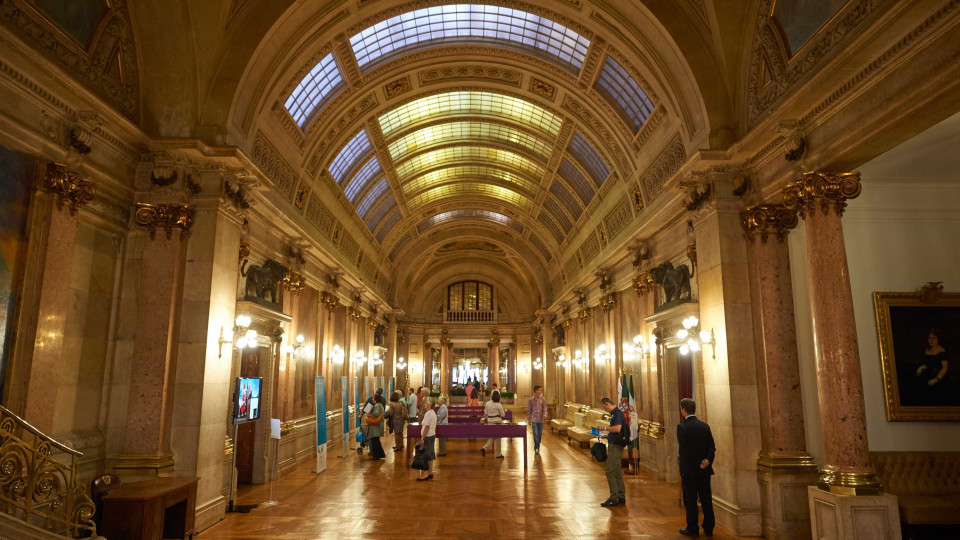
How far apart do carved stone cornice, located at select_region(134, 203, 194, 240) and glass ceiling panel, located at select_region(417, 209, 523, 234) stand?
19.4 metres

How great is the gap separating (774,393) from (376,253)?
18.6 m

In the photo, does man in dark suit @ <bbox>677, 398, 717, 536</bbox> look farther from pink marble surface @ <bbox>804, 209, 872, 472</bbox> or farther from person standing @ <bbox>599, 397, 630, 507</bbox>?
person standing @ <bbox>599, 397, 630, 507</bbox>

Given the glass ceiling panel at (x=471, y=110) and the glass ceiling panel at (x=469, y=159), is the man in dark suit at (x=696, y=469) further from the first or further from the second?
the glass ceiling panel at (x=469, y=159)

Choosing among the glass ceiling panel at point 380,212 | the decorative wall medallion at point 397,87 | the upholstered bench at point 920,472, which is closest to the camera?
the upholstered bench at point 920,472

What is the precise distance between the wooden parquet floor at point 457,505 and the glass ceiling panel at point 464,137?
1054 centimetres

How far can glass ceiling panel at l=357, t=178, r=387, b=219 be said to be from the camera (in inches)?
781

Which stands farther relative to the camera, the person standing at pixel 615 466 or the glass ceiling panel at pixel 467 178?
the glass ceiling panel at pixel 467 178

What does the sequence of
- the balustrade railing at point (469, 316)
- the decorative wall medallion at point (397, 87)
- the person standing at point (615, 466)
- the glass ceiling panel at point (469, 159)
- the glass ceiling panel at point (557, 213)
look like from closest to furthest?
the person standing at point (615, 466), the decorative wall medallion at point (397, 87), the glass ceiling panel at point (469, 159), the glass ceiling panel at point (557, 213), the balustrade railing at point (469, 316)

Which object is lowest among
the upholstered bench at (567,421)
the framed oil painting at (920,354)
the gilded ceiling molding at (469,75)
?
the upholstered bench at (567,421)

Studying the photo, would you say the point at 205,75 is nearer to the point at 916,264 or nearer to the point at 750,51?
the point at 750,51

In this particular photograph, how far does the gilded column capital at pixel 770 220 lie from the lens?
8461 mm

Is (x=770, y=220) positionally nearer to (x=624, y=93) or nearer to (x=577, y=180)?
(x=624, y=93)

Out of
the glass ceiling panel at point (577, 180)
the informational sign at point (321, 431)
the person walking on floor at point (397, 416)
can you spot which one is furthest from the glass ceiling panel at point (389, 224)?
the informational sign at point (321, 431)

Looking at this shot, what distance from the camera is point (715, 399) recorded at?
29.3ft
